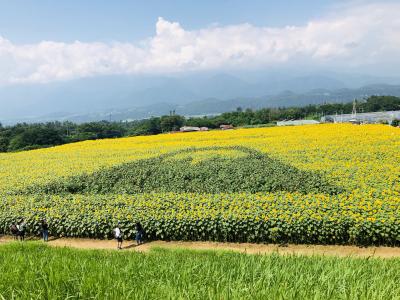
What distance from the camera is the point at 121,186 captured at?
59.7 feet

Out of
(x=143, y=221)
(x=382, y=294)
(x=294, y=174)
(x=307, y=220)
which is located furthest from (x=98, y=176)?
(x=382, y=294)

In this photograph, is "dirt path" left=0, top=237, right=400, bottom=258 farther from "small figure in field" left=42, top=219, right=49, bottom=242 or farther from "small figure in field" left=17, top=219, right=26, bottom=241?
"small figure in field" left=17, top=219, right=26, bottom=241

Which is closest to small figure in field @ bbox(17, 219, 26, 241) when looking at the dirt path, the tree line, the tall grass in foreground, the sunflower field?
the sunflower field

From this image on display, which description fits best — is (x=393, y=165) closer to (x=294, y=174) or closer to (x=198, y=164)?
(x=294, y=174)

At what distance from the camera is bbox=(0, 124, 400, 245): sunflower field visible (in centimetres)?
1148

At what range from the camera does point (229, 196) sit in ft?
45.5

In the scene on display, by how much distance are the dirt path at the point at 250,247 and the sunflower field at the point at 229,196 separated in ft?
0.90

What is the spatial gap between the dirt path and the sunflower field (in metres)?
0.28

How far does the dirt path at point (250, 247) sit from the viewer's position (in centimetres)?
1058

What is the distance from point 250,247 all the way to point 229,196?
8.80ft

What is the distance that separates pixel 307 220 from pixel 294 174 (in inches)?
208

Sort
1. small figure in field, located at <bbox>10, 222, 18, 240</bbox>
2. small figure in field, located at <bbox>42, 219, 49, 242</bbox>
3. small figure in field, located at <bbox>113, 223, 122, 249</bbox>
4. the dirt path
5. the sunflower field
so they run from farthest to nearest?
small figure in field, located at <bbox>10, 222, 18, 240</bbox> < small figure in field, located at <bbox>42, 219, 49, 242</bbox> < small figure in field, located at <bbox>113, 223, 122, 249</bbox> < the sunflower field < the dirt path

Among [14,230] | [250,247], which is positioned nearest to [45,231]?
[14,230]

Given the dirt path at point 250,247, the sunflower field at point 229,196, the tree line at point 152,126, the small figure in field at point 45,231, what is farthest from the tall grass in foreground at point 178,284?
the tree line at point 152,126
